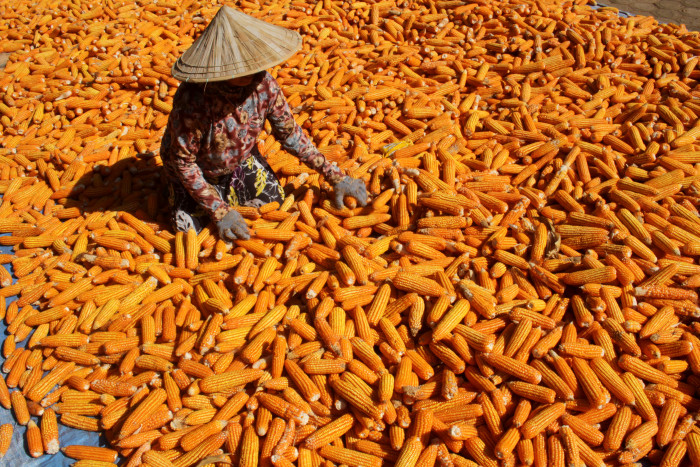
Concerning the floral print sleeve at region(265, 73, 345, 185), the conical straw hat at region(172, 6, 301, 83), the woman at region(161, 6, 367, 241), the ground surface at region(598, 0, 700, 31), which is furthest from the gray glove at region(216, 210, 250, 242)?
the ground surface at region(598, 0, 700, 31)

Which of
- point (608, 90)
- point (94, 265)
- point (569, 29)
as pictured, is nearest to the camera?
point (94, 265)

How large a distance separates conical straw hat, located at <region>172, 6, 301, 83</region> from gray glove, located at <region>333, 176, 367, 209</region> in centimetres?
119

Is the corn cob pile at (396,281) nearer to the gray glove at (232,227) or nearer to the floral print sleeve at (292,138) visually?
the gray glove at (232,227)

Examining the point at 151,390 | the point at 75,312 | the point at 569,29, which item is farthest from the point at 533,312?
the point at 569,29

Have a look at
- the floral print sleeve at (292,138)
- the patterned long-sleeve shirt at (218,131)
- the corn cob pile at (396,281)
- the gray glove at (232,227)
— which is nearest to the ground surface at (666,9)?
the corn cob pile at (396,281)

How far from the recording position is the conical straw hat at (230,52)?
3035 millimetres

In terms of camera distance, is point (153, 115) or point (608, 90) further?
point (153, 115)

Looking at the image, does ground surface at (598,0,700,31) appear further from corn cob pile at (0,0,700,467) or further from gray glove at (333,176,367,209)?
gray glove at (333,176,367,209)

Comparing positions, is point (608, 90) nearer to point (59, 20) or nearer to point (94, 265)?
point (94, 265)

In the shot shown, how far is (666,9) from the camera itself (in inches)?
310

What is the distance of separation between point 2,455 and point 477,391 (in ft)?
9.88

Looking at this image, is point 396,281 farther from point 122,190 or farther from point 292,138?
point 122,190

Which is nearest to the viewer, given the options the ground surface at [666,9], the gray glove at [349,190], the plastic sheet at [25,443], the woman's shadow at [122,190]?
the plastic sheet at [25,443]

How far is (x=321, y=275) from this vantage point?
3471mm
